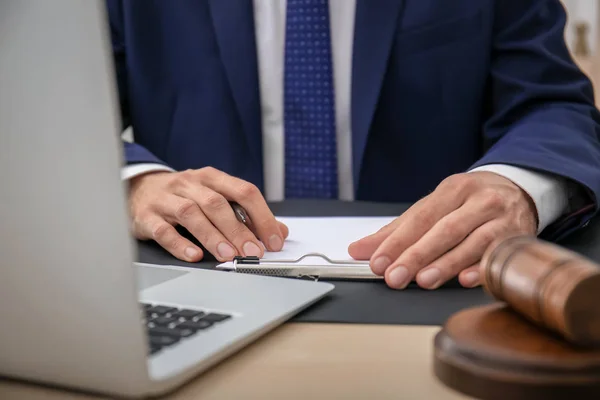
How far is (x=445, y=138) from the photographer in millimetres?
1398

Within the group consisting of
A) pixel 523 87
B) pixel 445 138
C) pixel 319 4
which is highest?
pixel 319 4

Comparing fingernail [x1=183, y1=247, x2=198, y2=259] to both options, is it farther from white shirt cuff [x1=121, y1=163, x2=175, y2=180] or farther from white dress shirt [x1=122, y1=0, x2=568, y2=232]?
white dress shirt [x1=122, y1=0, x2=568, y2=232]

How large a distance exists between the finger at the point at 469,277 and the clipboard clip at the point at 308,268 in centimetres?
7

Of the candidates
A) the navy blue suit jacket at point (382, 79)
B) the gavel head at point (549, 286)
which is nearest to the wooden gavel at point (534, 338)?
the gavel head at point (549, 286)

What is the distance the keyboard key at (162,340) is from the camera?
480 mm

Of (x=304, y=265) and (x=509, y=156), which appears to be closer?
(x=304, y=265)

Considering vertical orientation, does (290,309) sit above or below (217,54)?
below

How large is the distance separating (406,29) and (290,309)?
0.86 meters

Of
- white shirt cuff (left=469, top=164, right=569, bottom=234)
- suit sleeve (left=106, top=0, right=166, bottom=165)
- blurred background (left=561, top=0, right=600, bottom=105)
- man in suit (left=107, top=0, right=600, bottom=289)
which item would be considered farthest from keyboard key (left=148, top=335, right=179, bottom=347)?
blurred background (left=561, top=0, right=600, bottom=105)

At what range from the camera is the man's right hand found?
82 centimetres

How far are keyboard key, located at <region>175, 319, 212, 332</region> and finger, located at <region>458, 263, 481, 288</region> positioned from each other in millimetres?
263

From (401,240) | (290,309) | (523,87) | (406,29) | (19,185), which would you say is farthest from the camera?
(406,29)

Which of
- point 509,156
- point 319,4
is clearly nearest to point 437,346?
point 509,156

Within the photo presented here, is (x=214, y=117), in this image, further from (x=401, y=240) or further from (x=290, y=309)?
(x=290, y=309)
